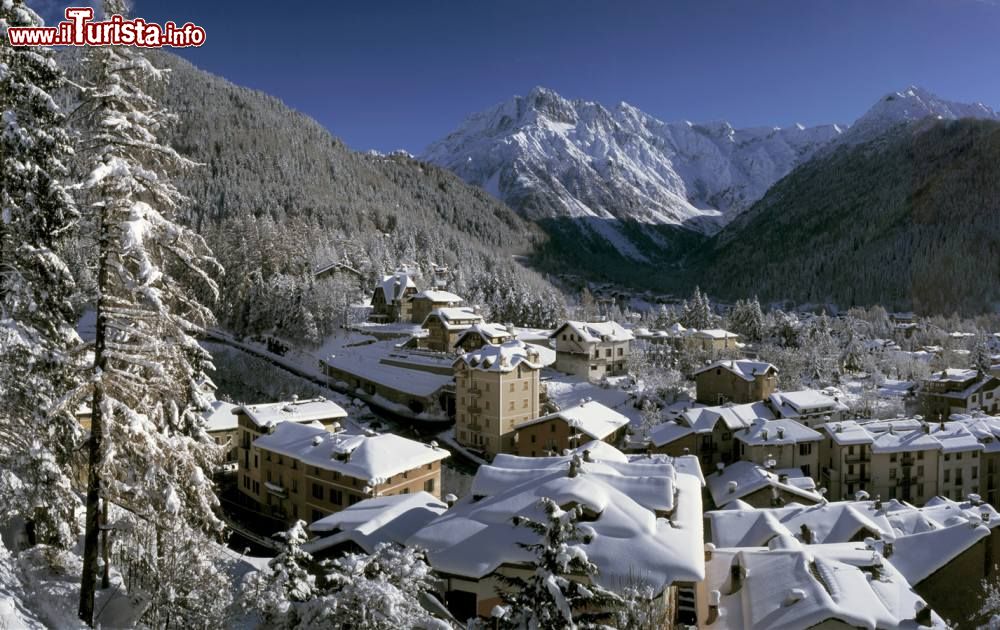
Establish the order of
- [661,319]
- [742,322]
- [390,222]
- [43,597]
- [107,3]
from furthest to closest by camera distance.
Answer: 1. [390,222]
2. [661,319]
3. [742,322]
4. [43,597]
5. [107,3]

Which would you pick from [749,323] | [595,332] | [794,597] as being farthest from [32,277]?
[749,323]

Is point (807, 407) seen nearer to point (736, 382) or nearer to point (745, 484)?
point (736, 382)

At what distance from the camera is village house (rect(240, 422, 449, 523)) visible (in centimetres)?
3619

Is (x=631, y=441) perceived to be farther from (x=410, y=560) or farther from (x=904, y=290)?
(x=904, y=290)

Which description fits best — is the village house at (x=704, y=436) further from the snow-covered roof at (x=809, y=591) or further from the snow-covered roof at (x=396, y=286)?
the snow-covered roof at (x=396, y=286)

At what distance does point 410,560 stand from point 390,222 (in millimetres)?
160497

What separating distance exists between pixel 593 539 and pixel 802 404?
157ft

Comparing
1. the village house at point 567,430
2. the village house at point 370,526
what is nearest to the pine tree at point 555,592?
the village house at point 370,526

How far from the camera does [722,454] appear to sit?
2108 inches

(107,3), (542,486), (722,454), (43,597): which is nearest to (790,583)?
(542,486)

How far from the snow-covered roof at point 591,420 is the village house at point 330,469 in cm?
1354

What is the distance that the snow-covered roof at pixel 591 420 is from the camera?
51031 millimetres

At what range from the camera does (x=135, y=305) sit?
12062mm

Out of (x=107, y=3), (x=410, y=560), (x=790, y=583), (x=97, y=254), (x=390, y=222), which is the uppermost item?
(x=390, y=222)
